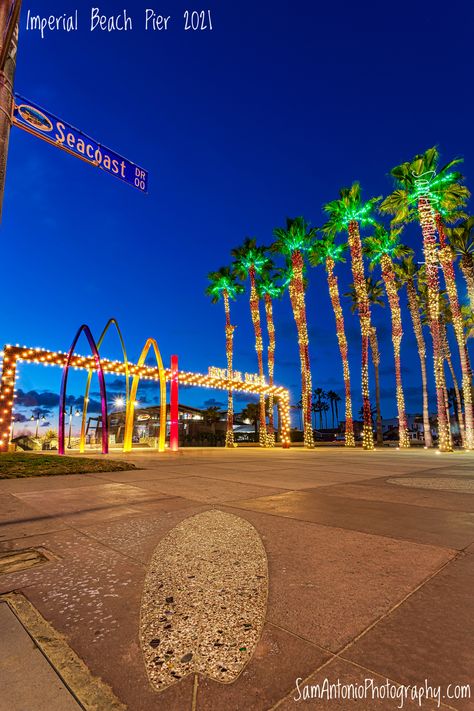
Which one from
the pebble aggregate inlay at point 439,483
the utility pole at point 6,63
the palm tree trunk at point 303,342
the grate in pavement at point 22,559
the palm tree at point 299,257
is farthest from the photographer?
the palm tree at point 299,257

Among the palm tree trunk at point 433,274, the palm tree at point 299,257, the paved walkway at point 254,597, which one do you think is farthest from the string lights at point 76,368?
the paved walkway at point 254,597

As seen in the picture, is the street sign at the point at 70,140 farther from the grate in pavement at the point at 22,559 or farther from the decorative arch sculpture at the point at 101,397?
the decorative arch sculpture at the point at 101,397

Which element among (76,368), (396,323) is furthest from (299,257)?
(76,368)

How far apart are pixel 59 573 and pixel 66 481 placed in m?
5.31

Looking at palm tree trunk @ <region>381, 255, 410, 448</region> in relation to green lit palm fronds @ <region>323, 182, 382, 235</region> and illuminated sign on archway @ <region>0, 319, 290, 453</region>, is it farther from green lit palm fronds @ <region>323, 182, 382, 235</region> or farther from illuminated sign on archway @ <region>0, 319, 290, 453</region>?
illuminated sign on archway @ <region>0, 319, 290, 453</region>

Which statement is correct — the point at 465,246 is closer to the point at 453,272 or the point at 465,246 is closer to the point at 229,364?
the point at 453,272

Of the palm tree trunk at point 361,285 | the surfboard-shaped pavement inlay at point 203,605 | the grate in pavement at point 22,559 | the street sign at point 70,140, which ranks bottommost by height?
the grate in pavement at point 22,559

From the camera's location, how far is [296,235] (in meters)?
30.0

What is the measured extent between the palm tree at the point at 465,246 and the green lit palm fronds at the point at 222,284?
65.2ft

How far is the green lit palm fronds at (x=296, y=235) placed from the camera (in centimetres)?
3000

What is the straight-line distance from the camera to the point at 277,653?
62.4 inches

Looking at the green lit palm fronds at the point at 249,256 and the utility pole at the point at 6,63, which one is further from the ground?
the green lit palm fronds at the point at 249,256

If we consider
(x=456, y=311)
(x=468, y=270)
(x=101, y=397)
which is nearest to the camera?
(x=101, y=397)

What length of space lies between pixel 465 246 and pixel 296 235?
12.4 meters
